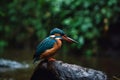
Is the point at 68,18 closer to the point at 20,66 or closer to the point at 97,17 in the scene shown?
the point at 97,17

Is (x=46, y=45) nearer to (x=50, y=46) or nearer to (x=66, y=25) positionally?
(x=50, y=46)

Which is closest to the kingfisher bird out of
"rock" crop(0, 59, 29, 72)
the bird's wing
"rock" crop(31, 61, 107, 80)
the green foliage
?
the bird's wing

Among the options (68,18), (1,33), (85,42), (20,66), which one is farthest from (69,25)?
(1,33)

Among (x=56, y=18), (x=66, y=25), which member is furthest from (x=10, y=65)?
(x=56, y=18)

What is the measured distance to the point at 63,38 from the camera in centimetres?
570

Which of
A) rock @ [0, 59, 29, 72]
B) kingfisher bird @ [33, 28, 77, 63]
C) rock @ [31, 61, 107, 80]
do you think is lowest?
rock @ [31, 61, 107, 80]

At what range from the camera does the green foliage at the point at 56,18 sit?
10.6 m

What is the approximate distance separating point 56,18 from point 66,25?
0.98 m

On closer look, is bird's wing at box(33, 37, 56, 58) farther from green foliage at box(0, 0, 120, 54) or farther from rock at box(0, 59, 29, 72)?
rock at box(0, 59, 29, 72)

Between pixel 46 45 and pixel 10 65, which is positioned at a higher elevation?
pixel 10 65

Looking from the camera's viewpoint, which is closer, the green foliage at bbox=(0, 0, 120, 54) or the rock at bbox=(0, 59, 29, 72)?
the rock at bbox=(0, 59, 29, 72)

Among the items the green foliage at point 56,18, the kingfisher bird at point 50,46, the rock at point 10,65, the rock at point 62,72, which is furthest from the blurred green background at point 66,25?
the kingfisher bird at point 50,46

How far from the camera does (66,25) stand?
36.5 feet

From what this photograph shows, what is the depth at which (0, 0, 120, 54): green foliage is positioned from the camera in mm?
10617
